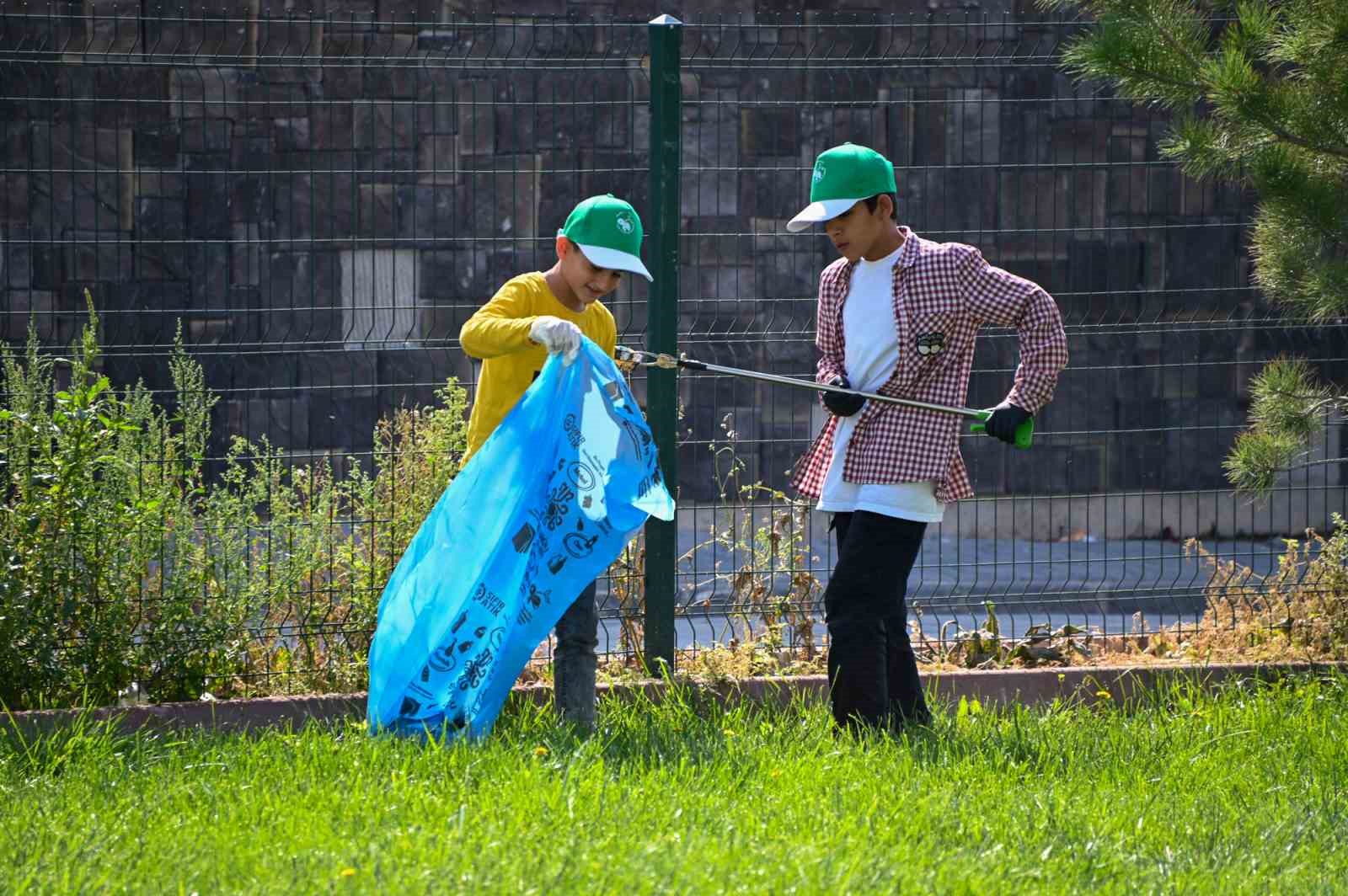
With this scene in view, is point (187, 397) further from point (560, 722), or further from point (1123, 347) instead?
point (1123, 347)

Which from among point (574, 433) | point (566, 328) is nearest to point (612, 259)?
point (566, 328)

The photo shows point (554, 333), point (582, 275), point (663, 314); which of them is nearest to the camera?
point (554, 333)

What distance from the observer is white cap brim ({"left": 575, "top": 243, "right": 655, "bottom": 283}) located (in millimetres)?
3939

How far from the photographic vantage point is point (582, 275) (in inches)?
159

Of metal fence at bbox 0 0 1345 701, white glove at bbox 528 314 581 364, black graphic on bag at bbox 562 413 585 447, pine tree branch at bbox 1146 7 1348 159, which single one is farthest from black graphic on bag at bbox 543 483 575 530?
metal fence at bbox 0 0 1345 701

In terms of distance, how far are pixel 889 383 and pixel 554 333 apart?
87cm

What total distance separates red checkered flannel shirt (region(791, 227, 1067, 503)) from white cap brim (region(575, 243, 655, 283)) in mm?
650

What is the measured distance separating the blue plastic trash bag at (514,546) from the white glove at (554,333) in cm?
12

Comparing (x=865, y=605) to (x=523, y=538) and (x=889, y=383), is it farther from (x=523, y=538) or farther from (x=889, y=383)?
(x=523, y=538)

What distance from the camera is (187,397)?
16.3ft

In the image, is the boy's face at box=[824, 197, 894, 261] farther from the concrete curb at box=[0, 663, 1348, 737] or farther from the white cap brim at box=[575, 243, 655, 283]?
the concrete curb at box=[0, 663, 1348, 737]

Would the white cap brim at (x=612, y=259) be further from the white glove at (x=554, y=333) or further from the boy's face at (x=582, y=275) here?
the white glove at (x=554, y=333)

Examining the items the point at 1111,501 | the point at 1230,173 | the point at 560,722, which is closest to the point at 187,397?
the point at 560,722

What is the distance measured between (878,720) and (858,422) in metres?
0.74
